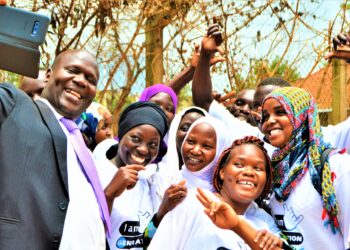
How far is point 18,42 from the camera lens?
216 cm

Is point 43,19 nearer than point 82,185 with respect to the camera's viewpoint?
Yes

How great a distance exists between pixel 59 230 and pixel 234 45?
5.50m

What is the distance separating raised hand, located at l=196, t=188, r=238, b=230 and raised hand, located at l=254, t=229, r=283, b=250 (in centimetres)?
13

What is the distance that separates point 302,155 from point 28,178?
63.3 inches

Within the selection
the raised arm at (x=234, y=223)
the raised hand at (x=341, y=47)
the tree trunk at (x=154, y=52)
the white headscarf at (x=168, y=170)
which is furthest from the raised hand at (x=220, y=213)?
the tree trunk at (x=154, y=52)

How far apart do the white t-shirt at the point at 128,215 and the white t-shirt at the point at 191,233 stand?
17.7 inches

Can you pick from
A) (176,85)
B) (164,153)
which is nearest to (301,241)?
(164,153)

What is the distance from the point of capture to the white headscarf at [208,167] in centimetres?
363

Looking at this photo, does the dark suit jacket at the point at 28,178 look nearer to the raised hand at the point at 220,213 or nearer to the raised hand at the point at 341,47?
the raised hand at the point at 220,213

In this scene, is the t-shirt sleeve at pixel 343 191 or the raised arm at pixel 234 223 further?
the t-shirt sleeve at pixel 343 191

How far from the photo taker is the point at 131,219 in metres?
3.42

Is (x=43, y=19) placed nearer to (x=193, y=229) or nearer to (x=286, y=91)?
(x=193, y=229)

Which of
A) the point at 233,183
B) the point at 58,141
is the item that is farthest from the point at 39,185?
the point at 233,183

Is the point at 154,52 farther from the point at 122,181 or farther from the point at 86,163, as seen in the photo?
the point at 86,163
